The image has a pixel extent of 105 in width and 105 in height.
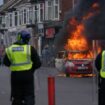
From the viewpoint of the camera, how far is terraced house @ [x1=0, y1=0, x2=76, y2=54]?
5794 cm

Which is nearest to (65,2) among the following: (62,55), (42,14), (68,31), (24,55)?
(42,14)

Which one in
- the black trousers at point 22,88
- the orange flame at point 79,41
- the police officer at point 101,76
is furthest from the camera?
the orange flame at point 79,41

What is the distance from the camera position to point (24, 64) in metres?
10.2

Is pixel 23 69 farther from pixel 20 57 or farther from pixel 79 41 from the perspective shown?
pixel 79 41

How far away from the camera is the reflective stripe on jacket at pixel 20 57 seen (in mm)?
10164

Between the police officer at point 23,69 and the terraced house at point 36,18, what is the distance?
45726mm

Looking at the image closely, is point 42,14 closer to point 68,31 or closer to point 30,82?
point 68,31

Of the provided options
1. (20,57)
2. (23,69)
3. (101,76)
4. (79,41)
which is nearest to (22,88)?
(23,69)

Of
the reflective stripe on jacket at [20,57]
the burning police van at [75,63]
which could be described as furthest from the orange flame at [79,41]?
the reflective stripe on jacket at [20,57]

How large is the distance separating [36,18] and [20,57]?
53.5 m

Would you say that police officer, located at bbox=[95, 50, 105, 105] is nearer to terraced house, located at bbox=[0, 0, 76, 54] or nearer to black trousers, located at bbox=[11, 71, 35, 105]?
black trousers, located at bbox=[11, 71, 35, 105]

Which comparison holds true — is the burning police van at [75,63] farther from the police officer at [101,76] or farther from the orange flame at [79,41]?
the police officer at [101,76]

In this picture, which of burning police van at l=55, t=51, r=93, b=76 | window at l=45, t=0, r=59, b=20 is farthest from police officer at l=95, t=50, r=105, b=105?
window at l=45, t=0, r=59, b=20

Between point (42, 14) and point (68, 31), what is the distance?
25.7 meters
